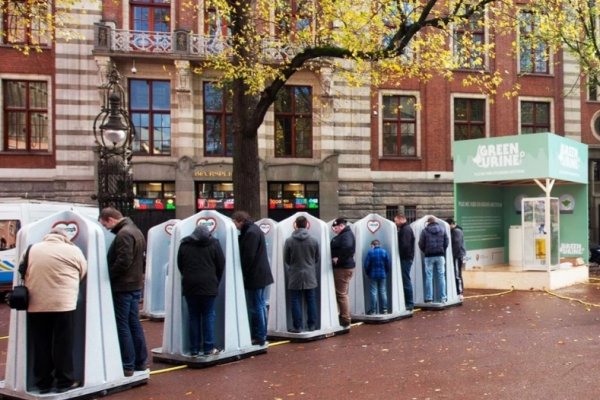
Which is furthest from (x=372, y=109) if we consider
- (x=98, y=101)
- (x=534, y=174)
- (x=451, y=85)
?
(x=534, y=174)

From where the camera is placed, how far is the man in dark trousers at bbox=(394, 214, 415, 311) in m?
11.9

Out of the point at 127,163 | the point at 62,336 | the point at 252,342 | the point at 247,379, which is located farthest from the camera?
the point at 127,163

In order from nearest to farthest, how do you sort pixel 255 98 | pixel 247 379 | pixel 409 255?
pixel 247 379, pixel 409 255, pixel 255 98

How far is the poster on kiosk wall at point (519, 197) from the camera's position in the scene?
48.7 feet

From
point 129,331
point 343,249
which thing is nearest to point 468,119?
point 343,249

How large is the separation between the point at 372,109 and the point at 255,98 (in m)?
13.1

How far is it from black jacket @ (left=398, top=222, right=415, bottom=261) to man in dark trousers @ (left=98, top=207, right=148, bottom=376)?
6.08m

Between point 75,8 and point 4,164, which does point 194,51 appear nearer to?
point 75,8

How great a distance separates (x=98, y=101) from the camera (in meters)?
24.1

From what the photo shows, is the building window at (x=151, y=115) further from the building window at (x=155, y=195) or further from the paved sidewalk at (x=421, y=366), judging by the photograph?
the paved sidewalk at (x=421, y=366)

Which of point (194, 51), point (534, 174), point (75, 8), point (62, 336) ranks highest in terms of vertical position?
point (75, 8)

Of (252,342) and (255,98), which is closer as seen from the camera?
(252,342)

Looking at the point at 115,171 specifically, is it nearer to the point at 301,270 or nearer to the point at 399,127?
the point at 301,270

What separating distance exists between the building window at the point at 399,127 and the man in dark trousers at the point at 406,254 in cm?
1565
